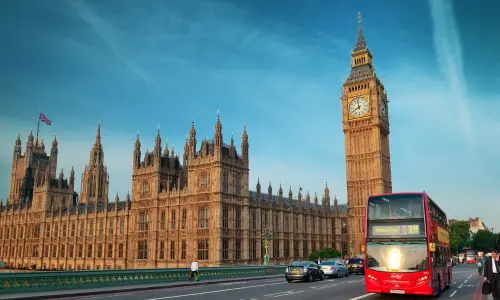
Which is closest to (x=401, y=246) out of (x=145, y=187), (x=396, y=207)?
(x=396, y=207)

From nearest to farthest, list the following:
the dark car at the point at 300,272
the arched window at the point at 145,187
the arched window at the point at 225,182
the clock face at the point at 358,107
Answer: the dark car at the point at 300,272 → the arched window at the point at 225,182 → the arched window at the point at 145,187 → the clock face at the point at 358,107

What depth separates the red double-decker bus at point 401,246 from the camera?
19.2m

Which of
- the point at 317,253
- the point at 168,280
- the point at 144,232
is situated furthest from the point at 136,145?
the point at 168,280

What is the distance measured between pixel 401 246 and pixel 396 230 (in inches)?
28.8

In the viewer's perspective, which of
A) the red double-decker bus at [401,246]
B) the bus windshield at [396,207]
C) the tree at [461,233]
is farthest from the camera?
the tree at [461,233]

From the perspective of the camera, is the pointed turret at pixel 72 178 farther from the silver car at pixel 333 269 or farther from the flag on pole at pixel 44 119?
the silver car at pixel 333 269

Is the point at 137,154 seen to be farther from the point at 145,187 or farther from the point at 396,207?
the point at 396,207

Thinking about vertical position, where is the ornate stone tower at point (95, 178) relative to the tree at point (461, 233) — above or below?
above

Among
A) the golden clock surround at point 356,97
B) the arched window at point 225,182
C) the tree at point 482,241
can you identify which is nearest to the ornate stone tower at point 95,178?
the golden clock surround at point 356,97

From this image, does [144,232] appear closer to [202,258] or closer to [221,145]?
[202,258]

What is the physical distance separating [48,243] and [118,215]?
2379cm

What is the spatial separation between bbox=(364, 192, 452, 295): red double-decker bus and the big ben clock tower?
203 feet

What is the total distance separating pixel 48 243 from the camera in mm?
84562

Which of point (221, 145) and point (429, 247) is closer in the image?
point (429, 247)
